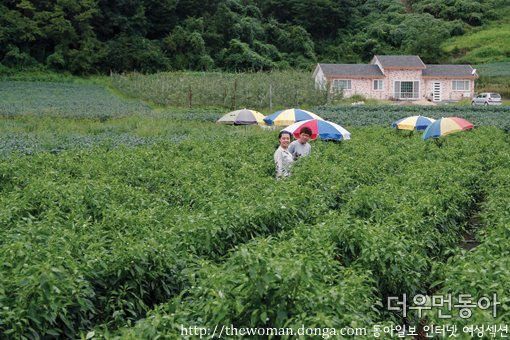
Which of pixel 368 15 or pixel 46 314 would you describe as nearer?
pixel 46 314

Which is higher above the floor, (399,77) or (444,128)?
(399,77)

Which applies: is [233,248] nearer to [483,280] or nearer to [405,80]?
[483,280]

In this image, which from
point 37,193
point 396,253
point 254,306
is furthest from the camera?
point 37,193

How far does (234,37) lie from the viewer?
70750 mm

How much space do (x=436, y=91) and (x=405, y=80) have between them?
3279mm

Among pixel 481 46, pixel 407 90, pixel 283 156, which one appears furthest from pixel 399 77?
pixel 283 156

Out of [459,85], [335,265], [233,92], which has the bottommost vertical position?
[459,85]

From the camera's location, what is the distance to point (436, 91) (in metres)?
61.8

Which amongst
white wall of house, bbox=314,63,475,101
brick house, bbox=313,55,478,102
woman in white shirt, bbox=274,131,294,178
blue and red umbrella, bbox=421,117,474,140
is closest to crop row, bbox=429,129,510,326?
woman in white shirt, bbox=274,131,294,178

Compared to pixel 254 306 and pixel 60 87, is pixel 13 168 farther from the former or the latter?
pixel 60 87

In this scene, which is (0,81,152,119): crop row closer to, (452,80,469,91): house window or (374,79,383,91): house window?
(374,79,383,91): house window

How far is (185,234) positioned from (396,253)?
7.79ft

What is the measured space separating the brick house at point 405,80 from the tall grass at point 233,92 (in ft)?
44.6

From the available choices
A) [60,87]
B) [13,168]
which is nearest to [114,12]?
[60,87]
